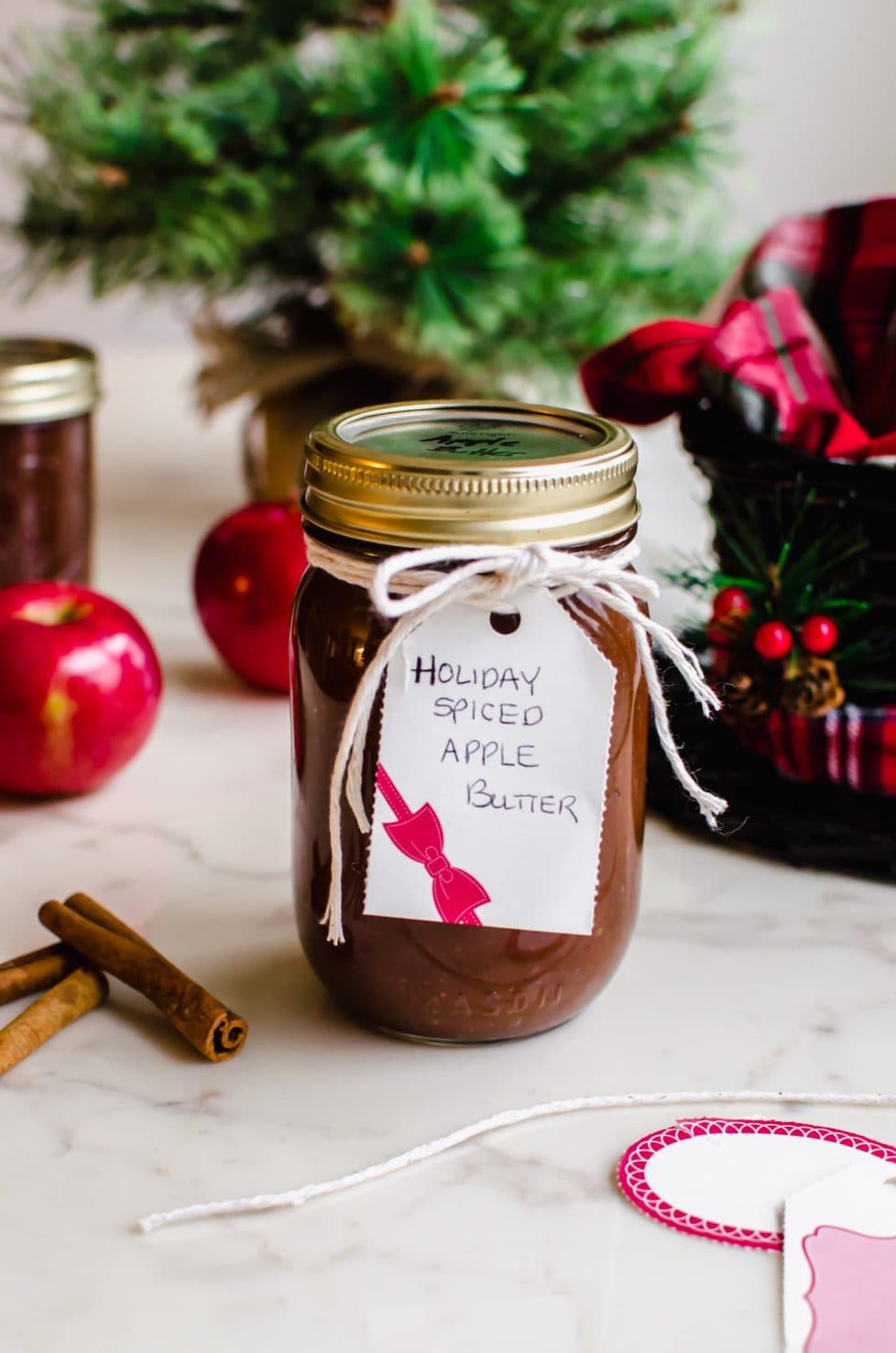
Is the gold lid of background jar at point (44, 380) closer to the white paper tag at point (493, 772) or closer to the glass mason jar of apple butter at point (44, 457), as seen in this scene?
the glass mason jar of apple butter at point (44, 457)

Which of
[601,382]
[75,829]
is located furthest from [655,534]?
[75,829]

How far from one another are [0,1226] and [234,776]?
0.42m

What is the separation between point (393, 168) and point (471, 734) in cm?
61

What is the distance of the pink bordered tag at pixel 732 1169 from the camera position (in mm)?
536

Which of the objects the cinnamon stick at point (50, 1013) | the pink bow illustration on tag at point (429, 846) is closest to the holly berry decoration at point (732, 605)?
the pink bow illustration on tag at point (429, 846)

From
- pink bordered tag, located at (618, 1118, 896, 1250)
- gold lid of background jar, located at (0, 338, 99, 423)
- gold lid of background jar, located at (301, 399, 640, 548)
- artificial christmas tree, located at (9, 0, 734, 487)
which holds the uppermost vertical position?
artificial christmas tree, located at (9, 0, 734, 487)

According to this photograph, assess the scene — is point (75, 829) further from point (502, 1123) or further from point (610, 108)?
Result: point (610, 108)

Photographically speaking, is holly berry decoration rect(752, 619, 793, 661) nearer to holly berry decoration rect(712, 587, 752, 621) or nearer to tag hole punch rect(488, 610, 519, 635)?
holly berry decoration rect(712, 587, 752, 621)

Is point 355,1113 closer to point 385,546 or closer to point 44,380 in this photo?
point 385,546

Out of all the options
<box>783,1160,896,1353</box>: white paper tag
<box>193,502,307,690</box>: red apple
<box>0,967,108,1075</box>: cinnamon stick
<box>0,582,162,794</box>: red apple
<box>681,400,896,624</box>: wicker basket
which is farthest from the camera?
<box>193,502,307,690</box>: red apple

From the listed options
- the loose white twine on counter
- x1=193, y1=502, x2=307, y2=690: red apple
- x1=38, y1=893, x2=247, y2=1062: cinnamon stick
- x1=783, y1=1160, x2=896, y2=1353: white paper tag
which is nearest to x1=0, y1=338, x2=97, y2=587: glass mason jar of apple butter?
x1=193, y1=502, x2=307, y2=690: red apple

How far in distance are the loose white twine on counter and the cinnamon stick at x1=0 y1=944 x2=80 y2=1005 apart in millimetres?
167

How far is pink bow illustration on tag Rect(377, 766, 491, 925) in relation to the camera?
58 cm

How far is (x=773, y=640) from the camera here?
75 centimetres
